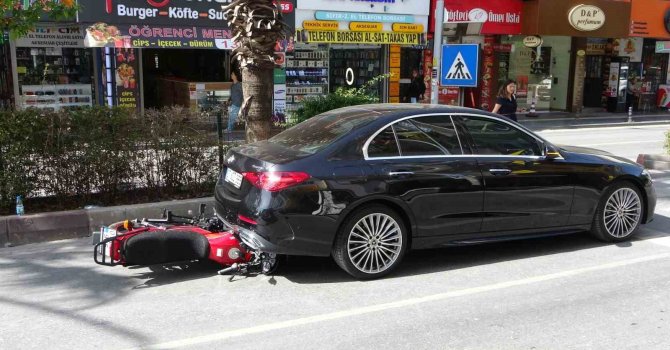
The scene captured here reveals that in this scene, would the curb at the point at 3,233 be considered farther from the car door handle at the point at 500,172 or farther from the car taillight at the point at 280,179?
the car door handle at the point at 500,172

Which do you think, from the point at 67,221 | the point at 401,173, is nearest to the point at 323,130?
the point at 401,173

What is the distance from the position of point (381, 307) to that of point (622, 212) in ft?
11.1

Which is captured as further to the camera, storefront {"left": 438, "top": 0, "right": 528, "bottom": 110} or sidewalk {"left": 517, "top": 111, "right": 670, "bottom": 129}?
sidewalk {"left": 517, "top": 111, "right": 670, "bottom": 129}

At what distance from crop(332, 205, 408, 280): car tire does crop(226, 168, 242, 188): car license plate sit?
1.03 metres

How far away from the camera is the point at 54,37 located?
15.8m

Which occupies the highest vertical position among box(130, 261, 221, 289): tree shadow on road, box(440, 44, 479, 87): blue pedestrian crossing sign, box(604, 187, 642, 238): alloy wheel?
box(440, 44, 479, 87): blue pedestrian crossing sign

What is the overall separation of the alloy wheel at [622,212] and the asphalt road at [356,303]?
0.20 meters

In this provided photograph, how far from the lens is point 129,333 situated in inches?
181

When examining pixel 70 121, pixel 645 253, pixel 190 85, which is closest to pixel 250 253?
pixel 70 121

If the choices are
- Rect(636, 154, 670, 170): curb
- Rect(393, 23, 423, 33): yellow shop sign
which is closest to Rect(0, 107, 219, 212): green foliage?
Rect(636, 154, 670, 170): curb

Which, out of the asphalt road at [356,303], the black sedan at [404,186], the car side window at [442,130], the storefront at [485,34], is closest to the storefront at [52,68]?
the asphalt road at [356,303]

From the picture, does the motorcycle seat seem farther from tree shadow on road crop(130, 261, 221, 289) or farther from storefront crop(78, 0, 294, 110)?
storefront crop(78, 0, 294, 110)

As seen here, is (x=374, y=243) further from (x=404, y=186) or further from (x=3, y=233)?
(x=3, y=233)

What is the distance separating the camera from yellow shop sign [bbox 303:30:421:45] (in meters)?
18.5
